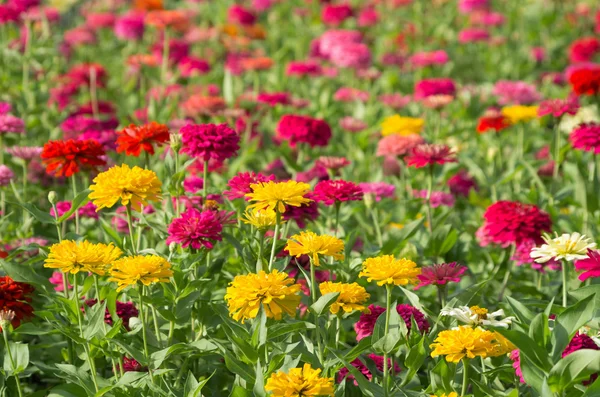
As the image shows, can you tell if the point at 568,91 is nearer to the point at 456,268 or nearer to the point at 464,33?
the point at 464,33

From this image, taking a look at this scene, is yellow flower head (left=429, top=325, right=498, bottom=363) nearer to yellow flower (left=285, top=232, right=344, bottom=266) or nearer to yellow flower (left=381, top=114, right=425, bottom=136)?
yellow flower (left=285, top=232, right=344, bottom=266)

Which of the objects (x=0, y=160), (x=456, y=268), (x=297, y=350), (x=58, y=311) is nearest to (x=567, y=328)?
(x=456, y=268)

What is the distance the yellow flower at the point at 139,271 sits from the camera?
1.96 metres

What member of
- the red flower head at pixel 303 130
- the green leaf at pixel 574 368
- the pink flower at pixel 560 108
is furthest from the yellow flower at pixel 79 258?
the pink flower at pixel 560 108

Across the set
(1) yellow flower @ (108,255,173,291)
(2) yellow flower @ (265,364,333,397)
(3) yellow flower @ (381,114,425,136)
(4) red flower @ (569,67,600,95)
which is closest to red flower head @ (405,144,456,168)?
(3) yellow flower @ (381,114,425,136)

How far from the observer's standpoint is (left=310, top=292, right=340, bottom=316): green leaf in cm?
195

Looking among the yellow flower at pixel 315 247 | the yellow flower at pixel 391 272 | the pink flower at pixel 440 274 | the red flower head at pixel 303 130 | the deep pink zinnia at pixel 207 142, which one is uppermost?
the deep pink zinnia at pixel 207 142

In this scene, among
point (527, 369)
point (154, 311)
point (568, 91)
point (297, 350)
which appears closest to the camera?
point (527, 369)

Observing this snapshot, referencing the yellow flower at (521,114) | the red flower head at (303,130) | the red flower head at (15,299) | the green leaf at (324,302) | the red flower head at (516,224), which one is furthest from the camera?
the yellow flower at (521,114)

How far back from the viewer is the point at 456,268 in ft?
7.48

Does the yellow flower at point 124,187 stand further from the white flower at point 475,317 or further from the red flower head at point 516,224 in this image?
the red flower head at point 516,224

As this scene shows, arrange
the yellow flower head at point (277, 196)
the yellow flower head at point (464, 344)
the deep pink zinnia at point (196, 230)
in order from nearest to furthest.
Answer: the yellow flower head at point (464, 344)
the yellow flower head at point (277, 196)
the deep pink zinnia at point (196, 230)

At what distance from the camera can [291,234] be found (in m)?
2.71

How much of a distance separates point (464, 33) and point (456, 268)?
14.5ft
